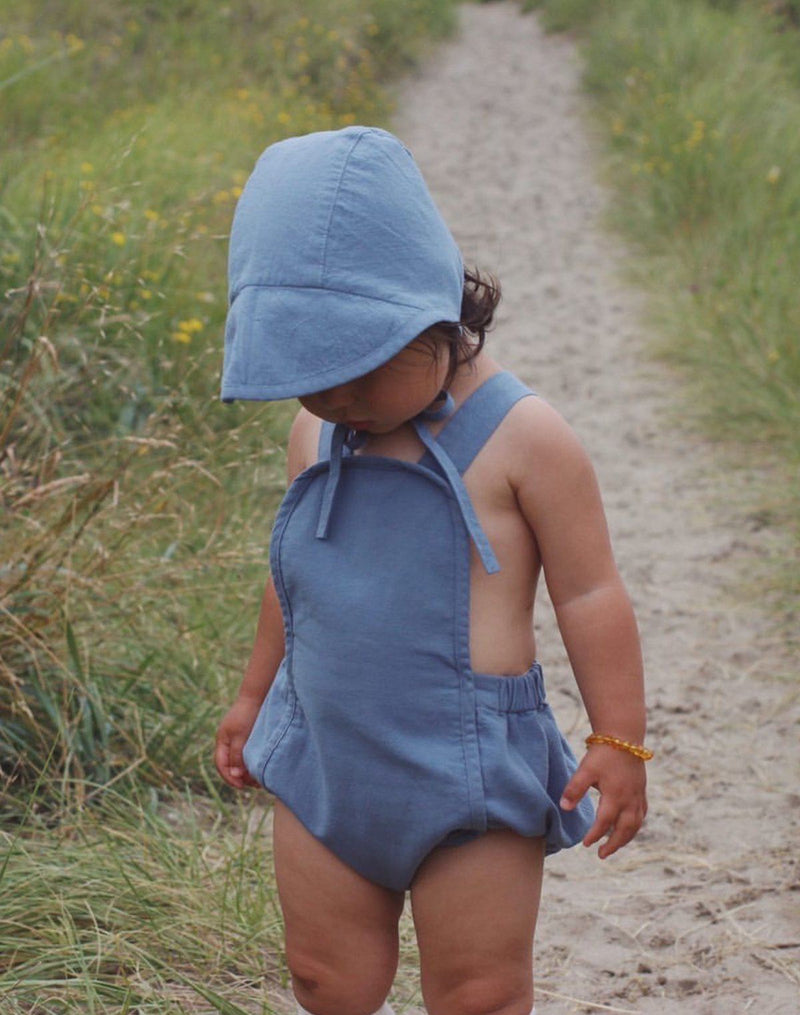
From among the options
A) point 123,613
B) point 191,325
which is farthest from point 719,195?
point 123,613

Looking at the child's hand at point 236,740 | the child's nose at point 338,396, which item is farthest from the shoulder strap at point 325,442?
the child's hand at point 236,740

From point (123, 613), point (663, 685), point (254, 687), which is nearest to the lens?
point (254, 687)

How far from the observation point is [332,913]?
1.65 metres

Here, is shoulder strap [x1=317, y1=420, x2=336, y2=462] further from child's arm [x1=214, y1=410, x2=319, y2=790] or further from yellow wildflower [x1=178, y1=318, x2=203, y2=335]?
yellow wildflower [x1=178, y1=318, x2=203, y2=335]

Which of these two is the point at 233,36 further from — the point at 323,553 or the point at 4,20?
the point at 323,553

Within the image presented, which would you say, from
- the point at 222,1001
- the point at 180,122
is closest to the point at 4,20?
the point at 180,122

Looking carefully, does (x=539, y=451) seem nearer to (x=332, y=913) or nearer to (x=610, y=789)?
(x=610, y=789)

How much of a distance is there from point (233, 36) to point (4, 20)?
1943 mm

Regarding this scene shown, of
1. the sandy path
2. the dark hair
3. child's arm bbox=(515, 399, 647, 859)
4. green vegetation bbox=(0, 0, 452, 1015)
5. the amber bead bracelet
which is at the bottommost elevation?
the sandy path

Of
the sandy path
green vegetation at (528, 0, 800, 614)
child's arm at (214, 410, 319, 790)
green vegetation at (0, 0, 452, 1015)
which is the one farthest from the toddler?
green vegetation at (528, 0, 800, 614)

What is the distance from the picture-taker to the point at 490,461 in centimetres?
158

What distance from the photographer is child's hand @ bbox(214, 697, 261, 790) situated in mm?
1842

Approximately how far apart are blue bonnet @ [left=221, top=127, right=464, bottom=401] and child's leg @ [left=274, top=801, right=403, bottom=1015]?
555 millimetres

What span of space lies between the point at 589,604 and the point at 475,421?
24cm
